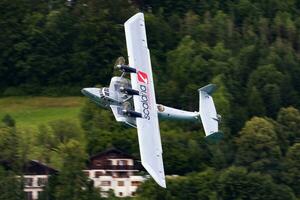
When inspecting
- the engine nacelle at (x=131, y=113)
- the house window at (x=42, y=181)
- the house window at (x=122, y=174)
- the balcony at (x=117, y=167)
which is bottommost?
the engine nacelle at (x=131, y=113)

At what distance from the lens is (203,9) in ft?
510

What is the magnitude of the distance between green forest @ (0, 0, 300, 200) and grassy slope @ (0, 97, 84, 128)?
75cm

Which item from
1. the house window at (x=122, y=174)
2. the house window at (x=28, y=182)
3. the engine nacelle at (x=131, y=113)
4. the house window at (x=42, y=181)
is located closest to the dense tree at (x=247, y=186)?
the house window at (x=122, y=174)

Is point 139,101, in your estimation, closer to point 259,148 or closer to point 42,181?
point 42,181

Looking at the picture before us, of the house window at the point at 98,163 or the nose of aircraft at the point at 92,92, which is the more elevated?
the house window at the point at 98,163

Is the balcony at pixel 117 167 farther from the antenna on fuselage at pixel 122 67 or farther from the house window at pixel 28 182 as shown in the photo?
the antenna on fuselage at pixel 122 67

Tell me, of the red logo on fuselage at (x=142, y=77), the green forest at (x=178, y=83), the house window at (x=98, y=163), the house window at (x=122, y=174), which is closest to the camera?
the red logo on fuselage at (x=142, y=77)

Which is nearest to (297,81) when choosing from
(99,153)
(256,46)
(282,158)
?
(256,46)

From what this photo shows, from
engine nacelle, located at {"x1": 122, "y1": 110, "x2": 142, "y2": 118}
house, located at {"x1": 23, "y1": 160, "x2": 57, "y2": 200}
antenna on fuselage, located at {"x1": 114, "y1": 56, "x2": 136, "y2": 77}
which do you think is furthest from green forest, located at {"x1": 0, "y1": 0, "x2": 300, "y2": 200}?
A: engine nacelle, located at {"x1": 122, "y1": 110, "x2": 142, "y2": 118}

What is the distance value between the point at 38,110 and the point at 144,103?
42.1 meters

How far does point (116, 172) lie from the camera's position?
13088 centimetres

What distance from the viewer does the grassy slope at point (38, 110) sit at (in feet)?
443

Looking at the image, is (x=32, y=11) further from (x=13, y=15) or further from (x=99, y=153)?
(x=99, y=153)

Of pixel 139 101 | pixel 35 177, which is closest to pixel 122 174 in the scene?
pixel 35 177
